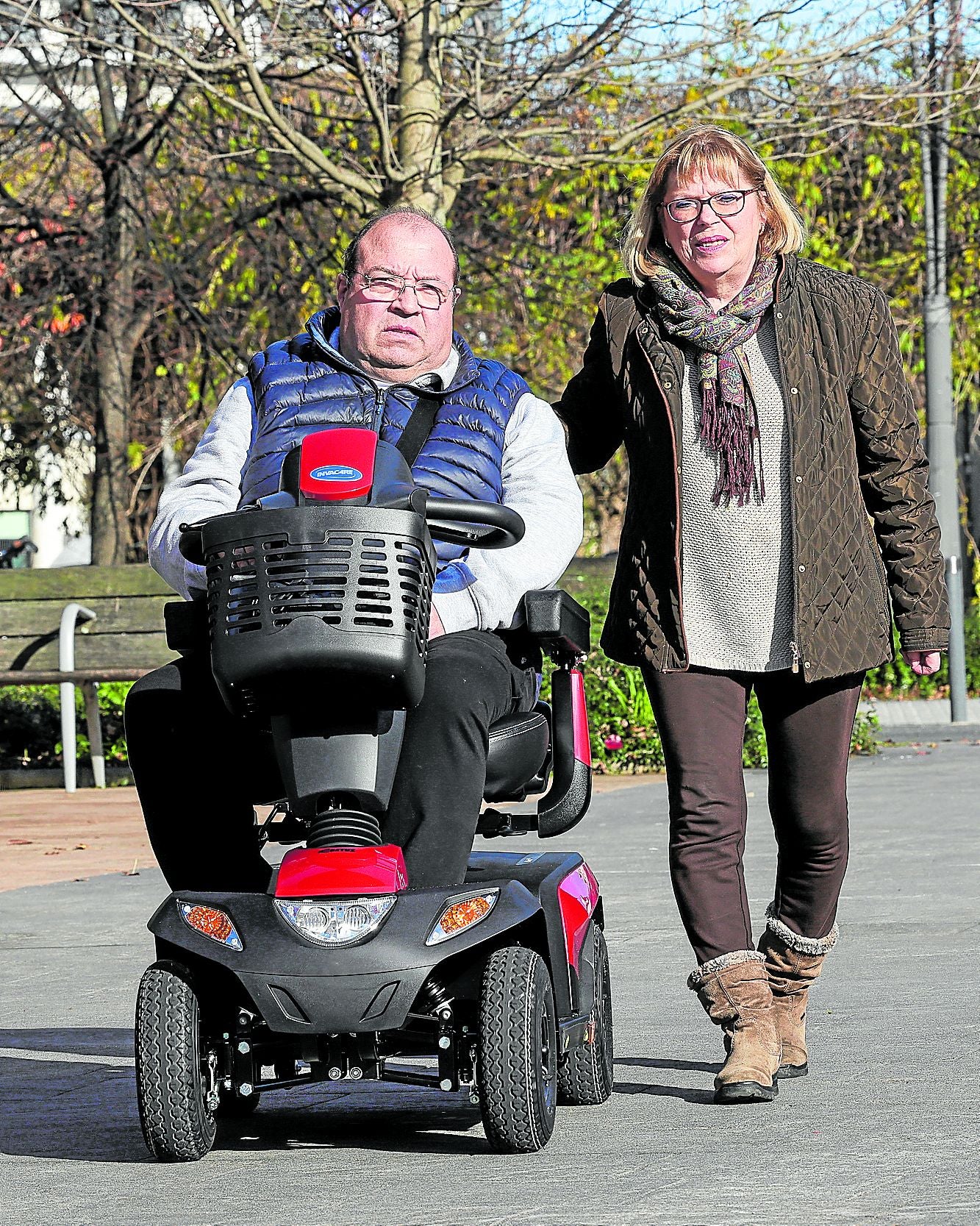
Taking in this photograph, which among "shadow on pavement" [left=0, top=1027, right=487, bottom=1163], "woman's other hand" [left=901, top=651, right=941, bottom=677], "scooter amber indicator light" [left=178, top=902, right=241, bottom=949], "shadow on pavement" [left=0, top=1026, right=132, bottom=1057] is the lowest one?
"shadow on pavement" [left=0, top=1026, right=132, bottom=1057]

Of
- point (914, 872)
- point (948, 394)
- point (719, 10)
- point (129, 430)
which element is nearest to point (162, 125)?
point (129, 430)

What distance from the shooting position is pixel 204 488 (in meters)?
4.12

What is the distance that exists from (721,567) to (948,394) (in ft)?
39.5

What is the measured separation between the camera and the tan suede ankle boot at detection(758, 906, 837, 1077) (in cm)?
429

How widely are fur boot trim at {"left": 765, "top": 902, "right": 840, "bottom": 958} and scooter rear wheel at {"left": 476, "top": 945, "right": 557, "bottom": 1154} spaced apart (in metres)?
0.86

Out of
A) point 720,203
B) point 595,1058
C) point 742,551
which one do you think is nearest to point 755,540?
point 742,551

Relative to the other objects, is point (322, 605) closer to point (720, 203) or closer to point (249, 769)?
point (249, 769)

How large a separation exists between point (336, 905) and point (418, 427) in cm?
106

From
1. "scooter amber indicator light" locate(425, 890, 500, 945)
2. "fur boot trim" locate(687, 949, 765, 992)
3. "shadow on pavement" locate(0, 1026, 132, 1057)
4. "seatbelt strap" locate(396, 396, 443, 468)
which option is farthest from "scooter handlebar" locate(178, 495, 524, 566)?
"shadow on pavement" locate(0, 1026, 132, 1057)

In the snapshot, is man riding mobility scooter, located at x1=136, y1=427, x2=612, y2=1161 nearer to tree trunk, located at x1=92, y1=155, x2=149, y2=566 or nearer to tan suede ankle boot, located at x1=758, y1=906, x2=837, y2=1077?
tan suede ankle boot, located at x1=758, y1=906, x2=837, y2=1077

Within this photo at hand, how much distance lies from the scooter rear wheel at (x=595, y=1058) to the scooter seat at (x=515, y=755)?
0.37m

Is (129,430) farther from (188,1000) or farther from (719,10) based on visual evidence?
(188,1000)

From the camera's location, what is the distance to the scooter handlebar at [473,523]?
3.69 metres

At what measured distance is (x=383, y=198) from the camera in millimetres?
11305
